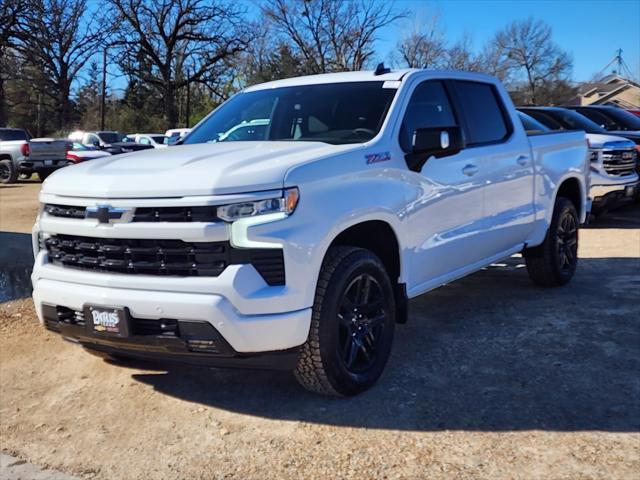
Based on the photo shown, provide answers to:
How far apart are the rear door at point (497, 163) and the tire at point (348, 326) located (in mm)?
1412

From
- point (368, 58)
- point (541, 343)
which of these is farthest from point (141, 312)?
point (368, 58)

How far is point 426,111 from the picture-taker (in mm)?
4766

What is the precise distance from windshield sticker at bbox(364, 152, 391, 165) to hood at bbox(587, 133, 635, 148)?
309 inches

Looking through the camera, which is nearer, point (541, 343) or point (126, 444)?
point (126, 444)

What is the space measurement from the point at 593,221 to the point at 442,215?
312 inches

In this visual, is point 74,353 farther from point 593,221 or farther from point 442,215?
point 593,221

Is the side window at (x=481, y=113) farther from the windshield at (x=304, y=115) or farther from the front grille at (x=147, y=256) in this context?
the front grille at (x=147, y=256)

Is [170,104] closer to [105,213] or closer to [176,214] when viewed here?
[105,213]

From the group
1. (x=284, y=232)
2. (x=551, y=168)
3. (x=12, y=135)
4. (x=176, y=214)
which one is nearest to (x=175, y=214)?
(x=176, y=214)

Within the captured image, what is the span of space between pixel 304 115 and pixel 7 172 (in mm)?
20405

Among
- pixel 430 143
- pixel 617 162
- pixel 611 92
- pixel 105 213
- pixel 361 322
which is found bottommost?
pixel 361 322

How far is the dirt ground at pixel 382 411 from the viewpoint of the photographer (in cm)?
322

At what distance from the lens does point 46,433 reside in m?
3.72

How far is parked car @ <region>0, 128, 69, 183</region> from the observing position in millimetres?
22281
